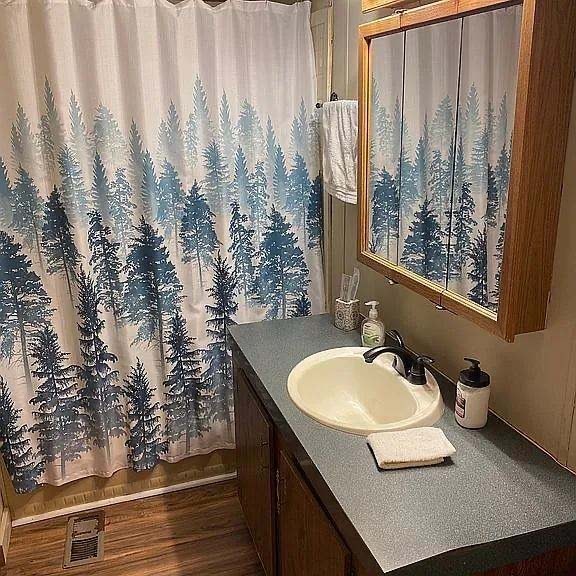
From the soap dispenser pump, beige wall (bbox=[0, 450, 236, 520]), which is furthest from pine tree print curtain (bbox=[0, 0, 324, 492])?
the soap dispenser pump

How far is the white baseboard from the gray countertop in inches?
49.6

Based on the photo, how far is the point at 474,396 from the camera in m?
1.44

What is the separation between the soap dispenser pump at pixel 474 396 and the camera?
1442 mm

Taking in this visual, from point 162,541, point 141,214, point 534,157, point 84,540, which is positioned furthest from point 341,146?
point 84,540

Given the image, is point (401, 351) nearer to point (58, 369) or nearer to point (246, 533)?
point (246, 533)

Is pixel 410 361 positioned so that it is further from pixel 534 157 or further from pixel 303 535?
pixel 534 157

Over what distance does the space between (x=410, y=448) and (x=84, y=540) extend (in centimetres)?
161

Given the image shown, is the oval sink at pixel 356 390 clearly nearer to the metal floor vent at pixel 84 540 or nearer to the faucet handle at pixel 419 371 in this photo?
the faucet handle at pixel 419 371

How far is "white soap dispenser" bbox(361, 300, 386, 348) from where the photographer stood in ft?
6.30

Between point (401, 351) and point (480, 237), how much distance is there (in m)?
0.42

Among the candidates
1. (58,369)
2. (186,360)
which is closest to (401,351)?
(186,360)

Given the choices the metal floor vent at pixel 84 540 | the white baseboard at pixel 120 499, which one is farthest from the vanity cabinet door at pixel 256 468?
the metal floor vent at pixel 84 540

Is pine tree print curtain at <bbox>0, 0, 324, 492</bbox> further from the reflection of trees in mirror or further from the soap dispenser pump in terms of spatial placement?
the soap dispenser pump

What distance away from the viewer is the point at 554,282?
130 cm
